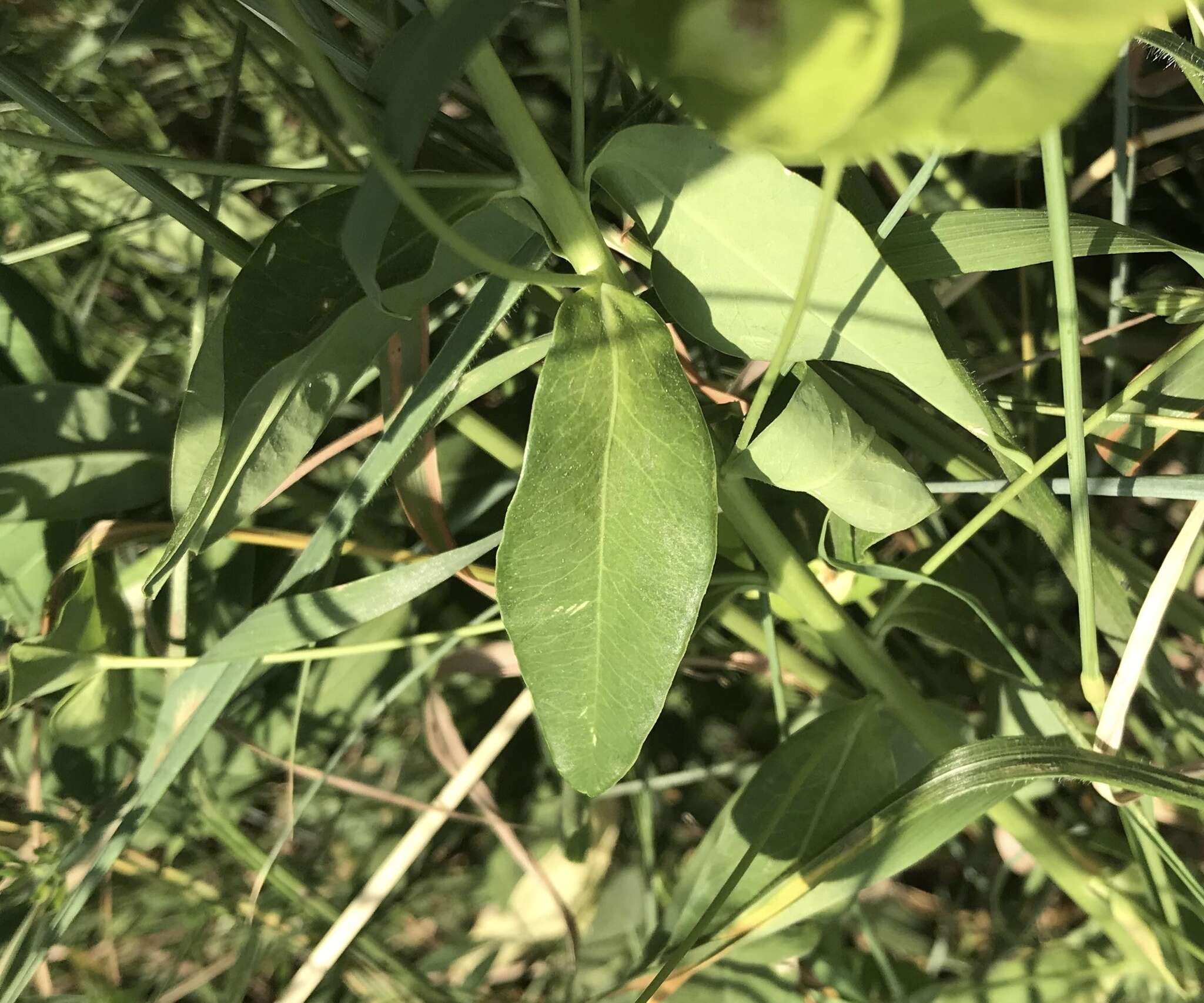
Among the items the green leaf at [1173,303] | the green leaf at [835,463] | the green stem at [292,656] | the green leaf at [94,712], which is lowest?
the green leaf at [94,712]

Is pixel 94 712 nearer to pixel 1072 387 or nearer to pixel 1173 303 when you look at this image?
pixel 1072 387

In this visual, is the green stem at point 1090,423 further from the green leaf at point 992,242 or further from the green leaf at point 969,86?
the green leaf at point 969,86

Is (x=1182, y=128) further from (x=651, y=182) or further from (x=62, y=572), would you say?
(x=62, y=572)

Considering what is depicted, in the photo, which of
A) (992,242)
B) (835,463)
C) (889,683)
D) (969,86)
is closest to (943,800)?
(889,683)

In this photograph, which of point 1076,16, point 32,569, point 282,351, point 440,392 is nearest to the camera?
point 1076,16

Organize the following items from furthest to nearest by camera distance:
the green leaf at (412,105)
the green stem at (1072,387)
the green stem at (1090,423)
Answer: the green stem at (1090,423) < the green stem at (1072,387) < the green leaf at (412,105)

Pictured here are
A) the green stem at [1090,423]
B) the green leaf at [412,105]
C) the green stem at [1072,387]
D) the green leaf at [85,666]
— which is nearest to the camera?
the green leaf at [412,105]

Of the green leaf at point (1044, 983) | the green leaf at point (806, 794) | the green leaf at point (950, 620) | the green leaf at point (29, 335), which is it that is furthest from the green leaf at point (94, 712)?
the green leaf at point (1044, 983)
